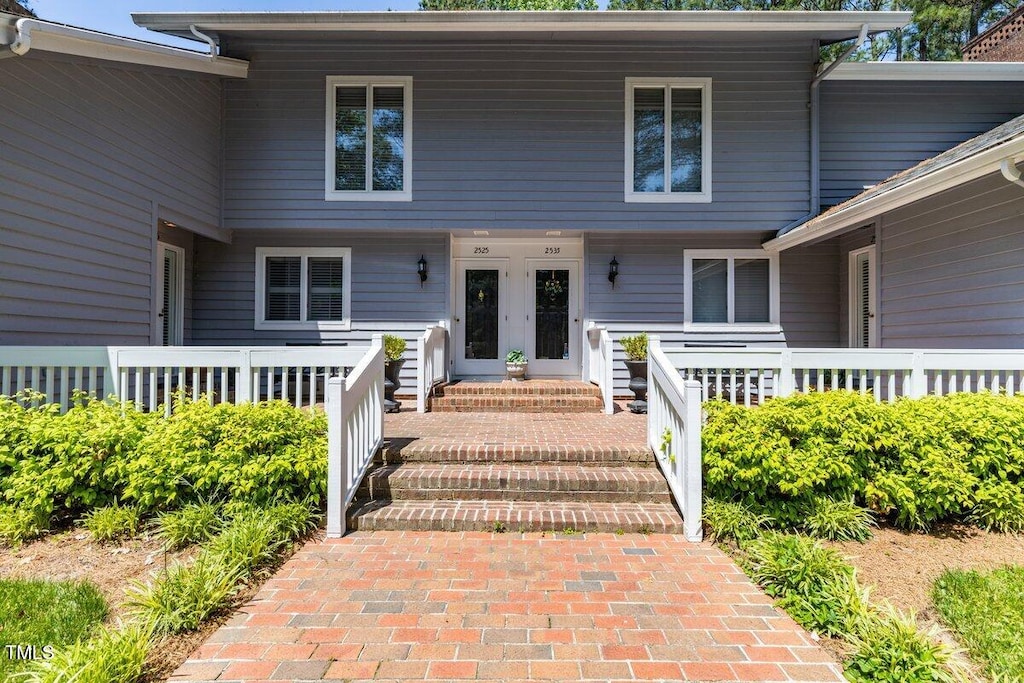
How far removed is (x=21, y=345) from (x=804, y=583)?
6.69 metres

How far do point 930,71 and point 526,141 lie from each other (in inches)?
243

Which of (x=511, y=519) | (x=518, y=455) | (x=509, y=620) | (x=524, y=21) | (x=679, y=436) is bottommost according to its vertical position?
(x=509, y=620)

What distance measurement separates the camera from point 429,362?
709cm

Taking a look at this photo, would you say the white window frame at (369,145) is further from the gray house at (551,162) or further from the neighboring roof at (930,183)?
the neighboring roof at (930,183)

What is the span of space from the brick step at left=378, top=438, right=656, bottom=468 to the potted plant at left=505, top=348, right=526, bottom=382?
348 cm

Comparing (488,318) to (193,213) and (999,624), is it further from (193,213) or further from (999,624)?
(999,624)

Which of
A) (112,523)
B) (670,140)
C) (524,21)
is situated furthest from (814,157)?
(112,523)

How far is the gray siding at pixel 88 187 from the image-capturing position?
4906mm

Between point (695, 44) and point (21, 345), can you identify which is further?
point (695, 44)

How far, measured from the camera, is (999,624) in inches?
97.3

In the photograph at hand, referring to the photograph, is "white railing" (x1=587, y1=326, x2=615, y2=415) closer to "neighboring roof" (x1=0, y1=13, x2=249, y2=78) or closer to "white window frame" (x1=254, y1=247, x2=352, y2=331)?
"white window frame" (x1=254, y1=247, x2=352, y2=331)

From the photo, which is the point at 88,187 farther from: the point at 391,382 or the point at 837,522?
the point at 837,522

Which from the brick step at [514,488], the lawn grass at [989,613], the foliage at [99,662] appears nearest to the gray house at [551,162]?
the brick step at [514,488]

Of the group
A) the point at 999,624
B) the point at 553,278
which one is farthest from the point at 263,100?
the point at 999,624
